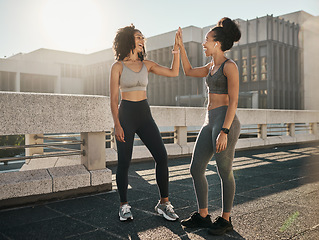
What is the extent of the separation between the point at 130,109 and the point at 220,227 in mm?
1513

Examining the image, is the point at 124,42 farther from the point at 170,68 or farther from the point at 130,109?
the point at 130,109

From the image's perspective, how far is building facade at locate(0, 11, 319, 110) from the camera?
39.4m

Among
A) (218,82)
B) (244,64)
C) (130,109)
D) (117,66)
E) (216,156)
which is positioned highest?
(244,64)

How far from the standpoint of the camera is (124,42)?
3.40 metres

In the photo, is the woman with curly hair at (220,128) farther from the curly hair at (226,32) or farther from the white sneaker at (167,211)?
the white sneaker at (167,211)

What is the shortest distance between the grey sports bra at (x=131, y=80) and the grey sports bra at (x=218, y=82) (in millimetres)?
812

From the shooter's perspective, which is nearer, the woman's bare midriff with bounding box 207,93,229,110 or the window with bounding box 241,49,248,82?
the woman's bare midriff with bounding box 207,93,229,110

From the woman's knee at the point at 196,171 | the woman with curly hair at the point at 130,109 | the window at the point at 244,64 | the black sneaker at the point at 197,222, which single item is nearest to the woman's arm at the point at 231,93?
the woman's knee at the point at 196,171

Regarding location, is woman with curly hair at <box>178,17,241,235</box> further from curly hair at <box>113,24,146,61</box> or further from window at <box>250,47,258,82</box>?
window at <box>250,47,258,82</box>

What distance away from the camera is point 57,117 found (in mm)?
4234

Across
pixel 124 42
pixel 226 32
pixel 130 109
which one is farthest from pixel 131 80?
pixel 226 32

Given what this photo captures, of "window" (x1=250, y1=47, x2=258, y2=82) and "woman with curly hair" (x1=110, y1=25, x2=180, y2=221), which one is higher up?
"window" (x1=250, y1=47, x2=258, y2=82)

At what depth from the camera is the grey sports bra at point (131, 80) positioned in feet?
11.0

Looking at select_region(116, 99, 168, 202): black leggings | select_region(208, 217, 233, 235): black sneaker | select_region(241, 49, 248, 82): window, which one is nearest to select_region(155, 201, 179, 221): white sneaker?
select_region(116, 99, 168, 202): black leggings
